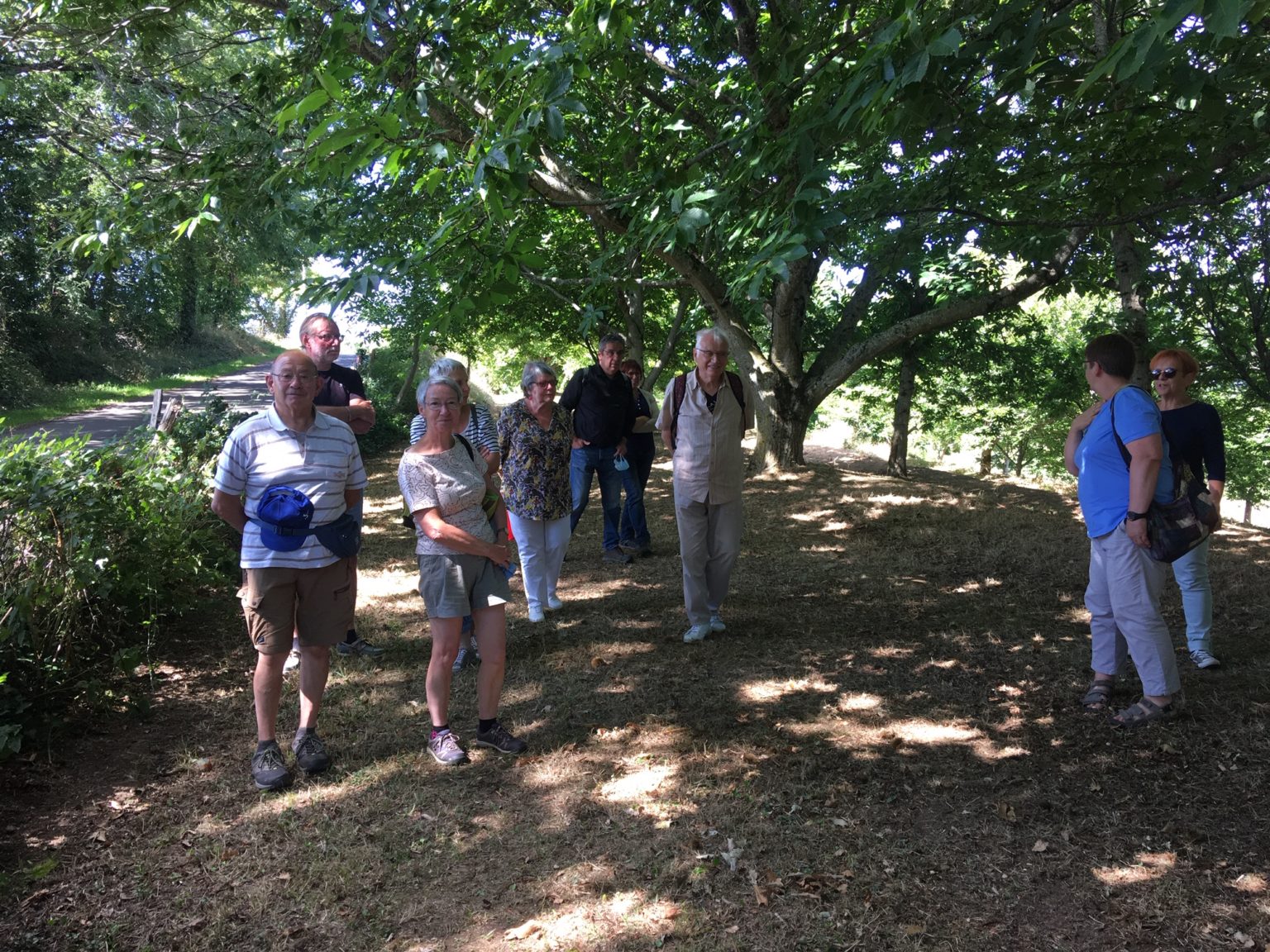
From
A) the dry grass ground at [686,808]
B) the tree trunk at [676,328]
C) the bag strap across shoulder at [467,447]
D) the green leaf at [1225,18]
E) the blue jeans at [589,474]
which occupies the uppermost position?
the tree trunk at [676,328]

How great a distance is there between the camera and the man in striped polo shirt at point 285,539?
3643 millimetres

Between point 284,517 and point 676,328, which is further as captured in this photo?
point 676,328

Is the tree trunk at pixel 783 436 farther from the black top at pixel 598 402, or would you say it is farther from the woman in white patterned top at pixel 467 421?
the woman in white patterned top at pixel 467 421

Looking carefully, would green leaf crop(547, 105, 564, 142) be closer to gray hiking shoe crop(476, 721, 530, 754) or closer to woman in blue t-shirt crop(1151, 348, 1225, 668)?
gray hiking shoe crop(476, 721, 530, 754)

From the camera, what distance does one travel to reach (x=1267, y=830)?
3.32 metres

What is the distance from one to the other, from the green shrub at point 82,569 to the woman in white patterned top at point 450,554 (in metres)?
1.82

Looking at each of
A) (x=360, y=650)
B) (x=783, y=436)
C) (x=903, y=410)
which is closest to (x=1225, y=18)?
(x=360, y=650)

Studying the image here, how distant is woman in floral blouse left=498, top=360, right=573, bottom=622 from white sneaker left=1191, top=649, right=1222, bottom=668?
4.00 m

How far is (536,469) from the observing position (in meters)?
5.83

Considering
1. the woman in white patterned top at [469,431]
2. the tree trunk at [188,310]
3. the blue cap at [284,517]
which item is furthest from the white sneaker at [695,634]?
the tree trunk at [188,310]

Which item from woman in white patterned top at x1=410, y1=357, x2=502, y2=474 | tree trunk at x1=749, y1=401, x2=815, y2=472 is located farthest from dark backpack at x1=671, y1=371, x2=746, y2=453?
→ tree trunk at x1=749, y1=401, x2=815, y2=472

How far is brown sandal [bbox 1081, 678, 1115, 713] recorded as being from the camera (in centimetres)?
446

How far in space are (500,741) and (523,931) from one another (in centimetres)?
131

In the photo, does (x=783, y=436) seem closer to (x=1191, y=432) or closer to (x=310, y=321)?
(x=1191, y=432)
